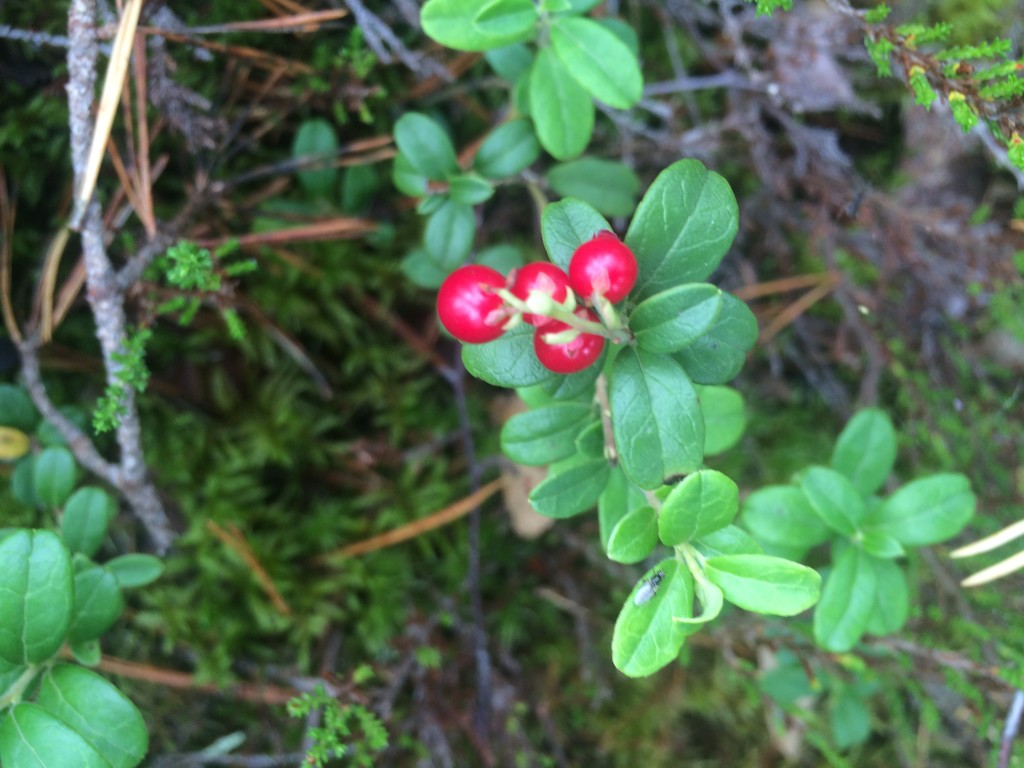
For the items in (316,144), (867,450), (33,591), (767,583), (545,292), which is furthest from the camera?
(316,144)

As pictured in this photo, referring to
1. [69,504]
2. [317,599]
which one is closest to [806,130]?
[317,599]

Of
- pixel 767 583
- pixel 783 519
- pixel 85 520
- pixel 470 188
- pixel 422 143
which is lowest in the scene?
pixel 783 519

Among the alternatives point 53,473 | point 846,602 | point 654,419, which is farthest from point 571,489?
point 53,473

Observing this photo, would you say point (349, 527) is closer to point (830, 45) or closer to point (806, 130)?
point (806, 130)

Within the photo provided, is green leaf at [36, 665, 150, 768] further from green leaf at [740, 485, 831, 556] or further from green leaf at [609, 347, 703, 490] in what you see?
green leaf at [740, 485, 831, 556]

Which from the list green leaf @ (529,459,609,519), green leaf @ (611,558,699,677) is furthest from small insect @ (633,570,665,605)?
green leaf @ (529,459,609,519)

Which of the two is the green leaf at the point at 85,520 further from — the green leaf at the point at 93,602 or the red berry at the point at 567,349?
the red berry at the point at 567,349

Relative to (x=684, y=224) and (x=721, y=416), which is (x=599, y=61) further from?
(x=721, y=416)
